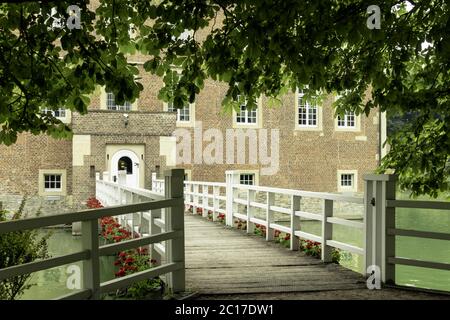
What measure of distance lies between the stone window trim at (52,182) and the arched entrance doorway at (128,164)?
8.37 ft

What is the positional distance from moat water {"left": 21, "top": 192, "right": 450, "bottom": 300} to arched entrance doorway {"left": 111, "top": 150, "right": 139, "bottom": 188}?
152 inches

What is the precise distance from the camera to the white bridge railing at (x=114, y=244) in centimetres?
407

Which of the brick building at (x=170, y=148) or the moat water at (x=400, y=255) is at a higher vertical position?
the brick building at (x=170, y=148)

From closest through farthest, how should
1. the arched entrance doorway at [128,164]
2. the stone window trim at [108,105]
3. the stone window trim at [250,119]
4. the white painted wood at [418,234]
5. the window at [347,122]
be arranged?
the white painted wood at [418,234] < the arched entrance doorway at [128,164] < the stone window trim at [108,105] < the stone window trim at [250,119] < the window at [347,122]

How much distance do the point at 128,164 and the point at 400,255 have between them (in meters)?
13.5

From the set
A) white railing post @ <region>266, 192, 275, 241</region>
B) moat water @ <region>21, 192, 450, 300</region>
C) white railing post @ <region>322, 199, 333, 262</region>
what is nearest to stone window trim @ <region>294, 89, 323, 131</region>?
moat water @ <region>21, 192, 450, 300</region>

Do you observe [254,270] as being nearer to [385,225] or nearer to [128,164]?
[385,225]

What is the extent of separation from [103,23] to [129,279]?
285 cm

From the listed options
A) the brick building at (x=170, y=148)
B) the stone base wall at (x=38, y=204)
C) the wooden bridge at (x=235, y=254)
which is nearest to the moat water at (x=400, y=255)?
the stone base wall at (x=38, y=204)
